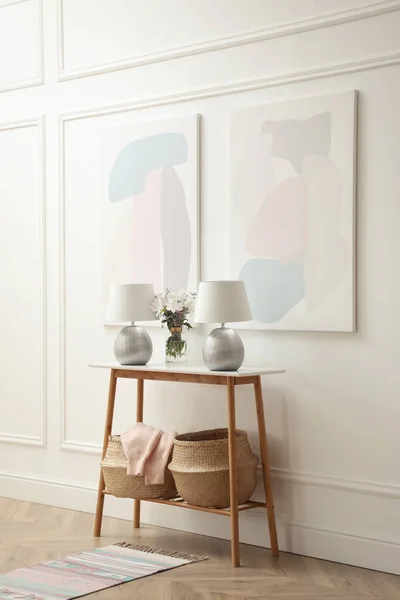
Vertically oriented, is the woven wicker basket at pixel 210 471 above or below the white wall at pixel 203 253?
below

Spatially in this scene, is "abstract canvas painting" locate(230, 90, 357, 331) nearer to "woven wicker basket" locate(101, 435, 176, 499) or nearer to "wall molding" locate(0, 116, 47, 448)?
"woven wicker basket" locate(101, 435, 176, 499)

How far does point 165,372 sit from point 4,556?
3.46ft

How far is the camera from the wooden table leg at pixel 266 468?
3.87 metres

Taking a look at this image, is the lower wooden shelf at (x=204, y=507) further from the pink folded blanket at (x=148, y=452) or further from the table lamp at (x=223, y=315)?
the table lamp at (x=223, y=315)

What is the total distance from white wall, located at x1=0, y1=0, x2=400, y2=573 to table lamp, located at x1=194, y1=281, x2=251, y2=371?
0.97ft

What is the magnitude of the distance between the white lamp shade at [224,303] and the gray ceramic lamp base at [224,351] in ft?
0.31

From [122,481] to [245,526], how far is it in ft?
1.98

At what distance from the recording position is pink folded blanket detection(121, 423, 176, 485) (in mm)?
4000

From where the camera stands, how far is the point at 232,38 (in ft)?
13.6

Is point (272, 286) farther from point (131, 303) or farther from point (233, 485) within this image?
point (233, 485)

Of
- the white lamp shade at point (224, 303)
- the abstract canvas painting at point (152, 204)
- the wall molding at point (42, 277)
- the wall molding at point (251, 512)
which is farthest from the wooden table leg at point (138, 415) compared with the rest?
the wall molding at point (42, 277)

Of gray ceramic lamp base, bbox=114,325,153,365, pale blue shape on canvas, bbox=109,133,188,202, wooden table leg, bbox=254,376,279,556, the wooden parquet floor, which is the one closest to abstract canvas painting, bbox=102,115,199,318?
pale blue shape on canvas, bbox=109,133,188,202

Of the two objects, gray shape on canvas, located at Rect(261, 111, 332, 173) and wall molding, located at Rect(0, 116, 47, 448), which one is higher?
gray shape on canvas, located at Rect(261, 111, 332, 173)

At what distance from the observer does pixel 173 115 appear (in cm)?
439
